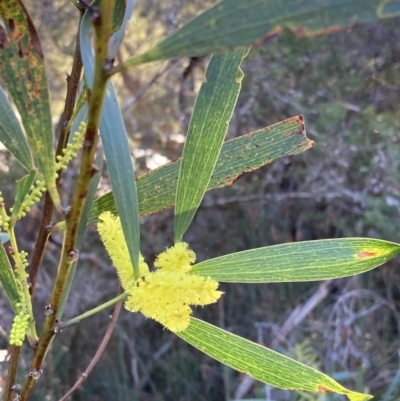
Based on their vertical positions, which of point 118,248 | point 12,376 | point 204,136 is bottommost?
point 12,376

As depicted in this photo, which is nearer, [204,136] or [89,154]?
[89,154]

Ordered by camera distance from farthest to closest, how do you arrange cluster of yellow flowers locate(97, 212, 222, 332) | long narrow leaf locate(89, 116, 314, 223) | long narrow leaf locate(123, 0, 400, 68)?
long narrow leaf locate(89, 116, 314, 223) < cluster of yellow flowers locate(97, 212, 222, 332) < long narrow leaf locate(123, 0, 400, 68)

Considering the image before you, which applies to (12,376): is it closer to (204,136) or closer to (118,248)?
(118,248)

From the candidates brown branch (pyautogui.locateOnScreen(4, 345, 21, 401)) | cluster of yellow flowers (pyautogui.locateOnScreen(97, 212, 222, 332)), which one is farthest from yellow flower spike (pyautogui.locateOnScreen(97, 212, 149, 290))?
brown branch (pyautogui.locateOnScreen(4, 345, 21, 401))

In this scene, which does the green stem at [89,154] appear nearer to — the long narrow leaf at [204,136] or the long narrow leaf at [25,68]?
the long narrow leaf at [25,68]

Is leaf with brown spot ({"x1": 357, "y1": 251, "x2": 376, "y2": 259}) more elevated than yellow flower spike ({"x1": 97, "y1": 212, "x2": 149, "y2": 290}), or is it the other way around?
leaf with brown spot ({"x1": 357, "y1": 251, "x2": 376, "y2": 259})

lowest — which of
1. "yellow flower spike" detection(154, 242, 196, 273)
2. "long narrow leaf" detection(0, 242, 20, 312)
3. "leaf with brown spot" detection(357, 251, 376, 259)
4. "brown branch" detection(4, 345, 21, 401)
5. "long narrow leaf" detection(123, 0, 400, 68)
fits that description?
"brown branch" detection(4, 345, 21, 401)

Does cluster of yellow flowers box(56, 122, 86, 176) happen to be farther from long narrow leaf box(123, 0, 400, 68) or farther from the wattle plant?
long narrow leaf box(123, 0, 400, 68)

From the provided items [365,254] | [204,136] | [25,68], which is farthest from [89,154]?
[365,254]
